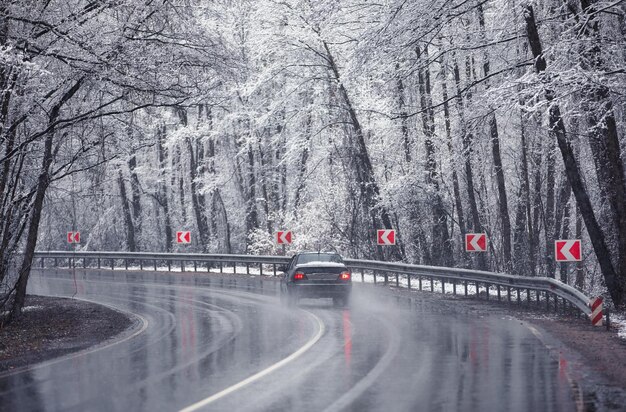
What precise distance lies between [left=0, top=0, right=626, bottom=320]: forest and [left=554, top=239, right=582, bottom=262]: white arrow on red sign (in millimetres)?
517

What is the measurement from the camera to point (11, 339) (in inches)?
736

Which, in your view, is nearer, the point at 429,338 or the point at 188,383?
the point at 188,383

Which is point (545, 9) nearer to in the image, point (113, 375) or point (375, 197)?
point (375, 197)

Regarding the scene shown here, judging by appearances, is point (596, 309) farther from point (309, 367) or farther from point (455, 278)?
point (455, 278)

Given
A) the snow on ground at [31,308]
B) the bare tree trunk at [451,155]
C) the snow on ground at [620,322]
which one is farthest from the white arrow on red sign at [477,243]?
the snow on ground at [31,308]

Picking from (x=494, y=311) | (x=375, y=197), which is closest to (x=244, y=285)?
(x=375, y=197)

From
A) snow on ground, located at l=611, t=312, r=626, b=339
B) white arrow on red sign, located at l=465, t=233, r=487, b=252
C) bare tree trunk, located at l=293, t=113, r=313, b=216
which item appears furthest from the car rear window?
bare tree trunk, located at l=293, t=113, r=313, b=216

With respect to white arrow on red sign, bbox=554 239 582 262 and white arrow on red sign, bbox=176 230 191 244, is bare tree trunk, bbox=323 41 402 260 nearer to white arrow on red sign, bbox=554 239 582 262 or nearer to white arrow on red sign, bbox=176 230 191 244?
white arrow on red sign, bbox=176 230 191 244

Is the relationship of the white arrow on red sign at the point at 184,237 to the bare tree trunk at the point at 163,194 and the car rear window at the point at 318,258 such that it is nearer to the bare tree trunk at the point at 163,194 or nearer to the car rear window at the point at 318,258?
the bare tree trunk at the point at 163,194

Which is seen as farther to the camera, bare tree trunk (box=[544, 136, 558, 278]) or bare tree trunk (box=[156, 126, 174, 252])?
bare tree trunk (box=[156, 126, 174, 252])

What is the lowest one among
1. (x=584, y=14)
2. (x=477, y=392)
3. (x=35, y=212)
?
(x=477, y=392)

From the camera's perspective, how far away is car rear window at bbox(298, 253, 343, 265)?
1040 inches

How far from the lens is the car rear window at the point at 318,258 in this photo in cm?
2641

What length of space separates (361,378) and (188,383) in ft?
7.78
